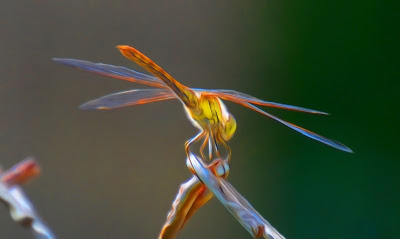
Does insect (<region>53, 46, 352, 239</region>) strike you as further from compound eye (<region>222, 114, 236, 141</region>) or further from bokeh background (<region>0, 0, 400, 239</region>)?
bokeh background (<region>0, 0, 400, 239</region>)

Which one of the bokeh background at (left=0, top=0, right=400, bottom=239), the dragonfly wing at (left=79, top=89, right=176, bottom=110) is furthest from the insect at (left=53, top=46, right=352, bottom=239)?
the bokeh background at (left=0, top=0, right=400, bottom=239)

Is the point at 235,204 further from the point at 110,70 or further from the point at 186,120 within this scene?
the point at 186,120

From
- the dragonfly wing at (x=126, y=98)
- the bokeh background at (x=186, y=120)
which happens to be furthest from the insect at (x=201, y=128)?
the bokeh background at (x=186, y=120)

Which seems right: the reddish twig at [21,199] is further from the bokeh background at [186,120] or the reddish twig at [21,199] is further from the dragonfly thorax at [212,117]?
the bokeh background at [186,120]

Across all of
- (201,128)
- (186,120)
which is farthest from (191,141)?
(186,120)

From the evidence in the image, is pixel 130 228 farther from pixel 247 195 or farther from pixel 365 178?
pixel 365 178

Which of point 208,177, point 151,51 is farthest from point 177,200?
point 151,51

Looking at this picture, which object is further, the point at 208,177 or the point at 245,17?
the point at 245,17

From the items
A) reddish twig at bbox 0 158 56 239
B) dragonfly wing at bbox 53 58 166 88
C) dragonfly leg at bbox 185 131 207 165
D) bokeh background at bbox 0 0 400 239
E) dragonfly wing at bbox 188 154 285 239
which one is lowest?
bokeh background at bbox 0 0 400 239
